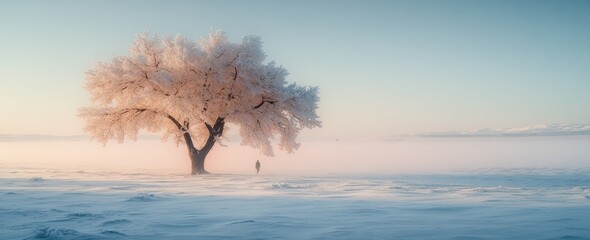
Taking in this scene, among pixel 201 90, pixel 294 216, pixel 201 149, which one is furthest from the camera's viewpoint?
pixel 201 149

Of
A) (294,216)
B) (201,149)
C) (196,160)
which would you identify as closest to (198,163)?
(196,160)

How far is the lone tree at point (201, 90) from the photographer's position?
2536cm

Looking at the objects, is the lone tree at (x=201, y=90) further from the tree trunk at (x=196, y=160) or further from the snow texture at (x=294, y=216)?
the snow texture at (x=294, y=216)

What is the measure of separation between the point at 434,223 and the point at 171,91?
2118 cm

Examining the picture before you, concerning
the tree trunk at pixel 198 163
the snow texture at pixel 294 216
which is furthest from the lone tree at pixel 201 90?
the snow texture at pixel 294 216

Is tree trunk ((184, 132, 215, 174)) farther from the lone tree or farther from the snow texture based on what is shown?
the snow texture

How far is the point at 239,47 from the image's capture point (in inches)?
1022

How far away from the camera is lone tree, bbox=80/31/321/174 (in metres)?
25.4

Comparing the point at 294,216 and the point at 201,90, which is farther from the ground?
the point at 201,90

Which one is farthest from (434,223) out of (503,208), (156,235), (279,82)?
(279,82)

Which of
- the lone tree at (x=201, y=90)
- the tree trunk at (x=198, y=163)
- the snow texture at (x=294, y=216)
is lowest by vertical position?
the snow texture at (x=294, y=216)

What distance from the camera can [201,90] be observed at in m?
25.4

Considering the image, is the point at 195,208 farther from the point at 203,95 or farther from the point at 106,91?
the point at 106,91

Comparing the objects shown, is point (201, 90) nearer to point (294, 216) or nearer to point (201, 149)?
point (201, 149)
